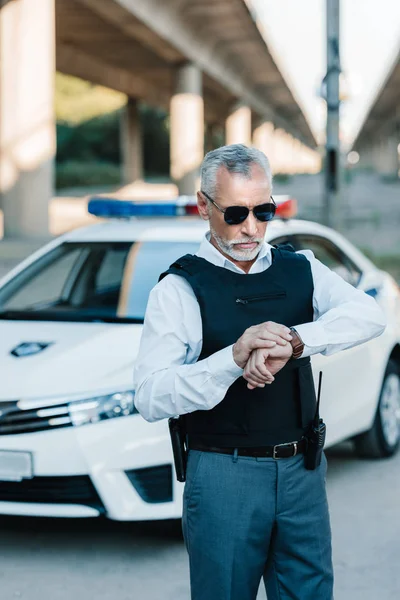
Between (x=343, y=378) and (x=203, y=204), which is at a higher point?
(x=203, y=204)

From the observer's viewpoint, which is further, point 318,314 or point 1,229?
point 1,229

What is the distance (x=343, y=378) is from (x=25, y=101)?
16010 mm

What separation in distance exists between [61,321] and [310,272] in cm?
298

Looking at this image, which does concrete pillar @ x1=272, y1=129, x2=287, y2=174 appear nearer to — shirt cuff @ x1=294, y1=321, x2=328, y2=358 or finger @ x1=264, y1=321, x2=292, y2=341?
shirt cuff @ x1=294, y1=321, x2=328, y2=358

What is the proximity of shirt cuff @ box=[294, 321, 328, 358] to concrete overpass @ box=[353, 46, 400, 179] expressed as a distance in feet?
163

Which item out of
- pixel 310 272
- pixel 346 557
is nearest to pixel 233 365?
pixel 310 272

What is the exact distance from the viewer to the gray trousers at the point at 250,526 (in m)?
2.65

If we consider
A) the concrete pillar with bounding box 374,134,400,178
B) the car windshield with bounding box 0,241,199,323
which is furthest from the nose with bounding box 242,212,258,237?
the concrete pillar with bounding box 374,134,400,178

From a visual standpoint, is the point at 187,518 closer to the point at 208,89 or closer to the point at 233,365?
the point at 233,365

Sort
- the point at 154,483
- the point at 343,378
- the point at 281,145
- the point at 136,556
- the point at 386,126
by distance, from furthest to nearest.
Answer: the point at 386,126 < the point at 281,145 < the point at 343,378 < the point at 136,556 < the point at 154,483

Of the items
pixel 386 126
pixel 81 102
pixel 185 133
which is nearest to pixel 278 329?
pixel 185 133

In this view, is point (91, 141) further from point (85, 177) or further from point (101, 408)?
point (101, 408)

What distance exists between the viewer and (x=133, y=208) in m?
6.08

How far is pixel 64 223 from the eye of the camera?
101 feet
